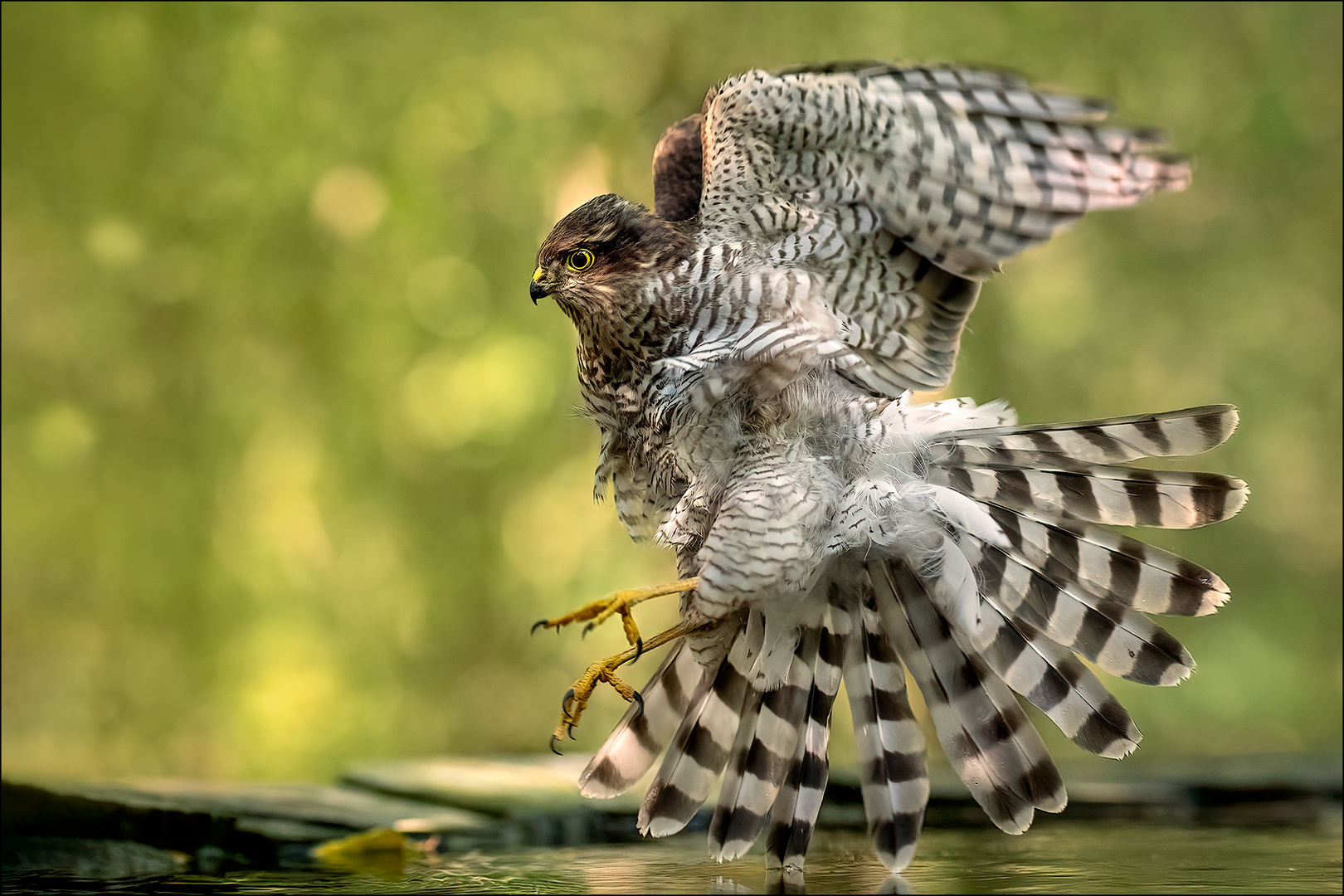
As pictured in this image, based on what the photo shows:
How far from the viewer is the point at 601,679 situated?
2502 millimetres

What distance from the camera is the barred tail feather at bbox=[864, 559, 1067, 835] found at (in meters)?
2.46

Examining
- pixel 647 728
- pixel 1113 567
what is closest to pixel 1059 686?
pixel 1113 567

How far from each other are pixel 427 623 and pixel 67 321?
2551mm

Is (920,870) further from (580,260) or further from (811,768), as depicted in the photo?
(580,260)

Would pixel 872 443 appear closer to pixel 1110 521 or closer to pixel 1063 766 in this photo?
pixel 1110 521

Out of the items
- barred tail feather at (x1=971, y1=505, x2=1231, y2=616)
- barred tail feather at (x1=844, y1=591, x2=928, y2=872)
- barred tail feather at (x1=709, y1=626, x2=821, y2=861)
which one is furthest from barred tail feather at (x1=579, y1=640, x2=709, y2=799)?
barred tail feather at (x1=971, y1=505, x2=1231, y2=616)

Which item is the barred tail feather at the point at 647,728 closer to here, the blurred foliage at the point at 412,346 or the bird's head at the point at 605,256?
the bird's head at the point at 605,256

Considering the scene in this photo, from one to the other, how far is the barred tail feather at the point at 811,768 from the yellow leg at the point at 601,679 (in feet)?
1.00

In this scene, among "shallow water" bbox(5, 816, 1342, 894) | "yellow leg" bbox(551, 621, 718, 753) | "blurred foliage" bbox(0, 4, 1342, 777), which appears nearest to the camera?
"shallow water" bbox(5, 816, 1342, 894)

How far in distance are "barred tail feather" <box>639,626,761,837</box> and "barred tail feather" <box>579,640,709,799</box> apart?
0.10 ft

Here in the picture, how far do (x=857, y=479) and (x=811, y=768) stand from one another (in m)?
0.67

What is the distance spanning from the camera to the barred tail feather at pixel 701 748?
2584 millimetres

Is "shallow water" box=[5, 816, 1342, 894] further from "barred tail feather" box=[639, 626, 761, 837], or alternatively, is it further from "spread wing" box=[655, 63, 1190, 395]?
"spread wing" box=[655, 63, 1190, 395]

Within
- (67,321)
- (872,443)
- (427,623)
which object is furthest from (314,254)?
(872,443)
